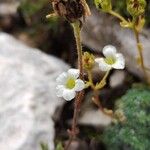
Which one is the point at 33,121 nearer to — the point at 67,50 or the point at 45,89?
the point at 45,89

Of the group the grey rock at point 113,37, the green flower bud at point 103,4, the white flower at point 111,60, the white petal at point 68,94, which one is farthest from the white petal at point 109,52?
the grey rock at point 113,37

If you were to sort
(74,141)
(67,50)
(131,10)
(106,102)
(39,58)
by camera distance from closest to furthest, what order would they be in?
(131,10) → (74,141) → (106,102) → (39,58) → (67,50)

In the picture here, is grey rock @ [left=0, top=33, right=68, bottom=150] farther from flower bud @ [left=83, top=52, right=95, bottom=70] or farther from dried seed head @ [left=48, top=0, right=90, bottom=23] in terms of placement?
dried seed head @ [left=48, top=0, right=90, bottom=23]

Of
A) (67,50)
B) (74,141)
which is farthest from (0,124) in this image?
(67,50)

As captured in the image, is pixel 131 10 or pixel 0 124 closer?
pixel 131 10

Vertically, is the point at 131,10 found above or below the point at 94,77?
above

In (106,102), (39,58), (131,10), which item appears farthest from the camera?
(39,58)

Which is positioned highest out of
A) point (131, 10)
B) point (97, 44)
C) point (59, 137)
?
point (131, 10)

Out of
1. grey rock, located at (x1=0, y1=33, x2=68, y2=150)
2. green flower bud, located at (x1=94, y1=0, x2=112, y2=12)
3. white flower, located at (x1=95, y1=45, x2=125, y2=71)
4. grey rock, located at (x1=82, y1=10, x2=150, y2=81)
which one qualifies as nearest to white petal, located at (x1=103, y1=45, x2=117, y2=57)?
white flower, located at (x1=95, y1=45, x2=125, y2=71)
